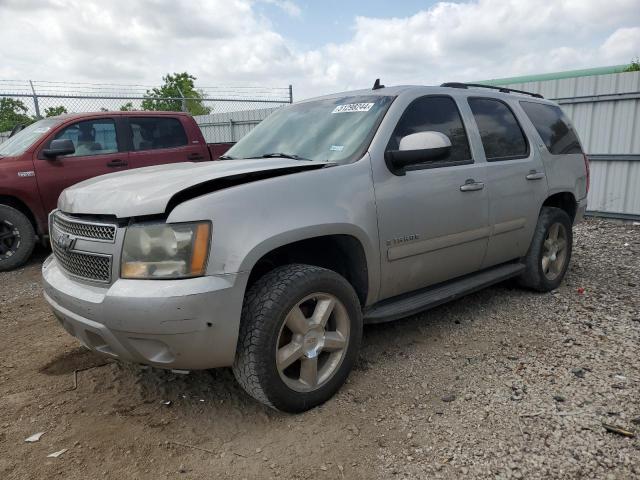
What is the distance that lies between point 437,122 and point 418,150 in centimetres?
70

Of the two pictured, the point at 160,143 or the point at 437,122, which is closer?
the point at 437,122

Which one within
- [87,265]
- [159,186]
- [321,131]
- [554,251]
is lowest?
[554,251]

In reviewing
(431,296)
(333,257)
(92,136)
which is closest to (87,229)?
(333,257)

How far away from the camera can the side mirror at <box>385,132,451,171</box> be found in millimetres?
2969

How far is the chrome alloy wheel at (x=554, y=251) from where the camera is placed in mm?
4535

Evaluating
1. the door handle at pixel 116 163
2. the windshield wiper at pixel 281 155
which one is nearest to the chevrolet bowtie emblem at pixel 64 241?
the windshield wiper at pixel 281 155

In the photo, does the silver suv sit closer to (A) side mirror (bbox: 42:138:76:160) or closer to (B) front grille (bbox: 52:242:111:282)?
(B) front grille (bbox: 52:242:111:282)

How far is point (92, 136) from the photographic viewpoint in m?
6.45

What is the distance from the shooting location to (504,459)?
2281 mm

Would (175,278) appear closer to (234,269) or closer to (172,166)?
(234,269)

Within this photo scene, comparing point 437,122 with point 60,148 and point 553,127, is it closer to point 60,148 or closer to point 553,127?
point 553,127

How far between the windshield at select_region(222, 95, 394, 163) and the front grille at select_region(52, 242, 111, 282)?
54.2 inches

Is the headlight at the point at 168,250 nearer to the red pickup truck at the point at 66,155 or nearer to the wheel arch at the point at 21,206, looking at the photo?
the red pickup truck at the point at 66,155

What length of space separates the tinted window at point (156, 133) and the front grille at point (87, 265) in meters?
4.35
